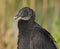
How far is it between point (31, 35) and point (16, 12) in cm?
414

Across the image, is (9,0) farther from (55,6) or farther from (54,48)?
(54,48)

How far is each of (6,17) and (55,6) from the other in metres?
1.27

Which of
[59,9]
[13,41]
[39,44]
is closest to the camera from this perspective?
[39,44]

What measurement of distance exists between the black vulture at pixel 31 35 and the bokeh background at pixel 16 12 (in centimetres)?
362

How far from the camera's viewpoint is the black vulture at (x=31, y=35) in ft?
29.1

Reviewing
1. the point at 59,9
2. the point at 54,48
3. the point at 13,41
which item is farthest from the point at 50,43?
the point at 59,9

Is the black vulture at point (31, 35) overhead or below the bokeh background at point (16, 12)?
overhead

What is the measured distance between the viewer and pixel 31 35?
8875mm

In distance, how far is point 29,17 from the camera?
8914 millimetres

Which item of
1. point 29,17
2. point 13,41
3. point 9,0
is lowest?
point 13,41

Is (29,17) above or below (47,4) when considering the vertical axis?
above

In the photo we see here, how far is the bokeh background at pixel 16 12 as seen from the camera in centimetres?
1273

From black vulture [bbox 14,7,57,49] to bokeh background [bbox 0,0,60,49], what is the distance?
11.9 feet

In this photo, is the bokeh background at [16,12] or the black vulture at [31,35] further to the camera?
the bokeh background at [16,12]
